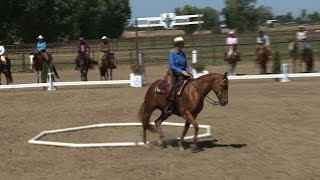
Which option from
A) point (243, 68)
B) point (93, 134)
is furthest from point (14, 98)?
point (243, 68)

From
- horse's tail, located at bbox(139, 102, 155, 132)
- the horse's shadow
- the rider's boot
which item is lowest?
the horse's shadow

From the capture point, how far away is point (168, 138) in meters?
10.9

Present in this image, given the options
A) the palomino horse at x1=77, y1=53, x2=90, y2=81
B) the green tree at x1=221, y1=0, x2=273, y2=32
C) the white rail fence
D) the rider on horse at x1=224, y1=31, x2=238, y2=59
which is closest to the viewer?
the white rail fence

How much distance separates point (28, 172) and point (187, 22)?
20058 millimetres

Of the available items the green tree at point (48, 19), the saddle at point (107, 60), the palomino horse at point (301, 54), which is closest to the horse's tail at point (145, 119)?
the saddle at point (107, 60)

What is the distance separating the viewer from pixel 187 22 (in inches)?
1086

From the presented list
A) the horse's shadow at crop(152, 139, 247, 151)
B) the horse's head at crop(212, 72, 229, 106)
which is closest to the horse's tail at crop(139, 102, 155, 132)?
the horse's shadow at crop(152, 139, 247, 151)

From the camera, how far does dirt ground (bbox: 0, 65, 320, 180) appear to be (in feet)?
26.4

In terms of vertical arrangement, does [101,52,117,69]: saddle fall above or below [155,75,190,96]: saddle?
below

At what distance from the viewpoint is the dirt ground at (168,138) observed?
26.4 ft

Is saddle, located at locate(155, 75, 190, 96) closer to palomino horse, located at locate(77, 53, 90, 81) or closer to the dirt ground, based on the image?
the dirt ground

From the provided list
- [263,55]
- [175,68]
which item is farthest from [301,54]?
[175,68]

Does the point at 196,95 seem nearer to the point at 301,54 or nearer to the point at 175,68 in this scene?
the point at 175,68

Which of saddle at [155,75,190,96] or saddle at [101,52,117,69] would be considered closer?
saddle at [155,75,190,96]
